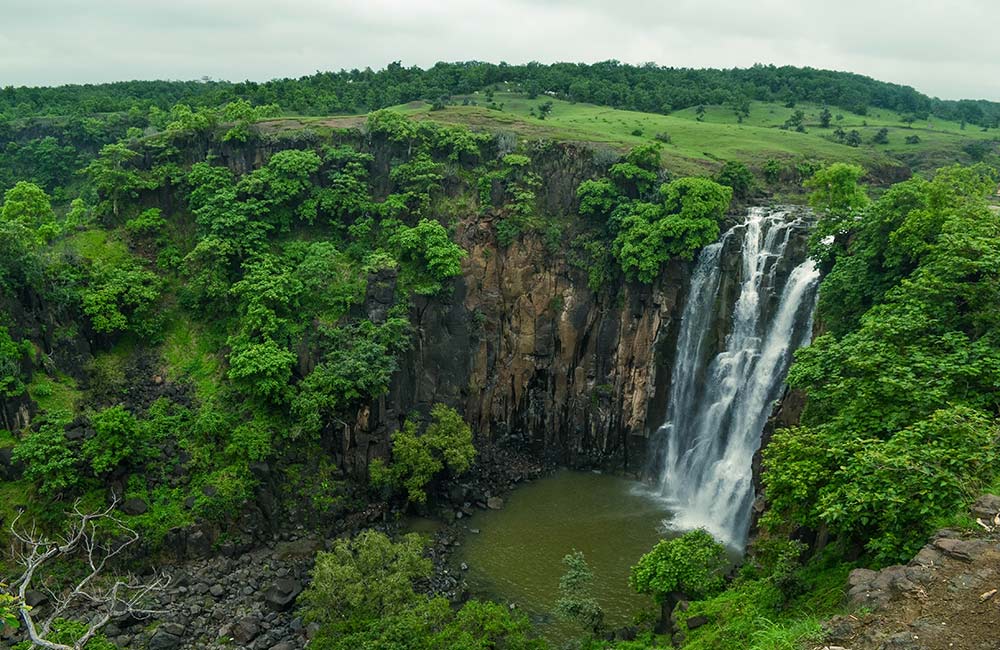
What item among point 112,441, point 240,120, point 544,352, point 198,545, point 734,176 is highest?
point 240,120

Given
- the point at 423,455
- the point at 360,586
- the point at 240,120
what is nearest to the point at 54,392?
the point at 423,455

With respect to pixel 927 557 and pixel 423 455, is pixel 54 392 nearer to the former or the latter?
pixel 423 455

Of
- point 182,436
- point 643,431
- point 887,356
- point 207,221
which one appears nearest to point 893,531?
point 887,356

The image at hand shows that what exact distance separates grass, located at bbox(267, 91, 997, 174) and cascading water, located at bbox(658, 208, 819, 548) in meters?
10.0

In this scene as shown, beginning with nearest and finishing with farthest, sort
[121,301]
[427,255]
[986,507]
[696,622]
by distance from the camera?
1. [986,507]
2. [696,622]
3. [121,301]
4. [427,255]

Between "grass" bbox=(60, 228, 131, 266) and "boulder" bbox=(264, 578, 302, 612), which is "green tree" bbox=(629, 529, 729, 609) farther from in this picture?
"grass" bbox=(60, 228, 131, 266)

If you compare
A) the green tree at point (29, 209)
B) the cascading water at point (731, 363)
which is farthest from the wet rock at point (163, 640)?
the green tree at point (29, 209)

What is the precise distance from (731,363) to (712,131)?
29.0 meters

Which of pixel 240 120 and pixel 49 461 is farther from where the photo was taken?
pixel 240 120

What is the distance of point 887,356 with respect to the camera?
17719 millimetres

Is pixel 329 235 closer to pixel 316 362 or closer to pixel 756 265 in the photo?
pixel 316 362

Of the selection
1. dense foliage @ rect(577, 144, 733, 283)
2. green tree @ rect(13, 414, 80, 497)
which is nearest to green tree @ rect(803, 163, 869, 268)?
dense foliage @ rect(577, 144, 733, 283)

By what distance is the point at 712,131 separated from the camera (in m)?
54.0

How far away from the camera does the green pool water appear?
25703 millimetres
